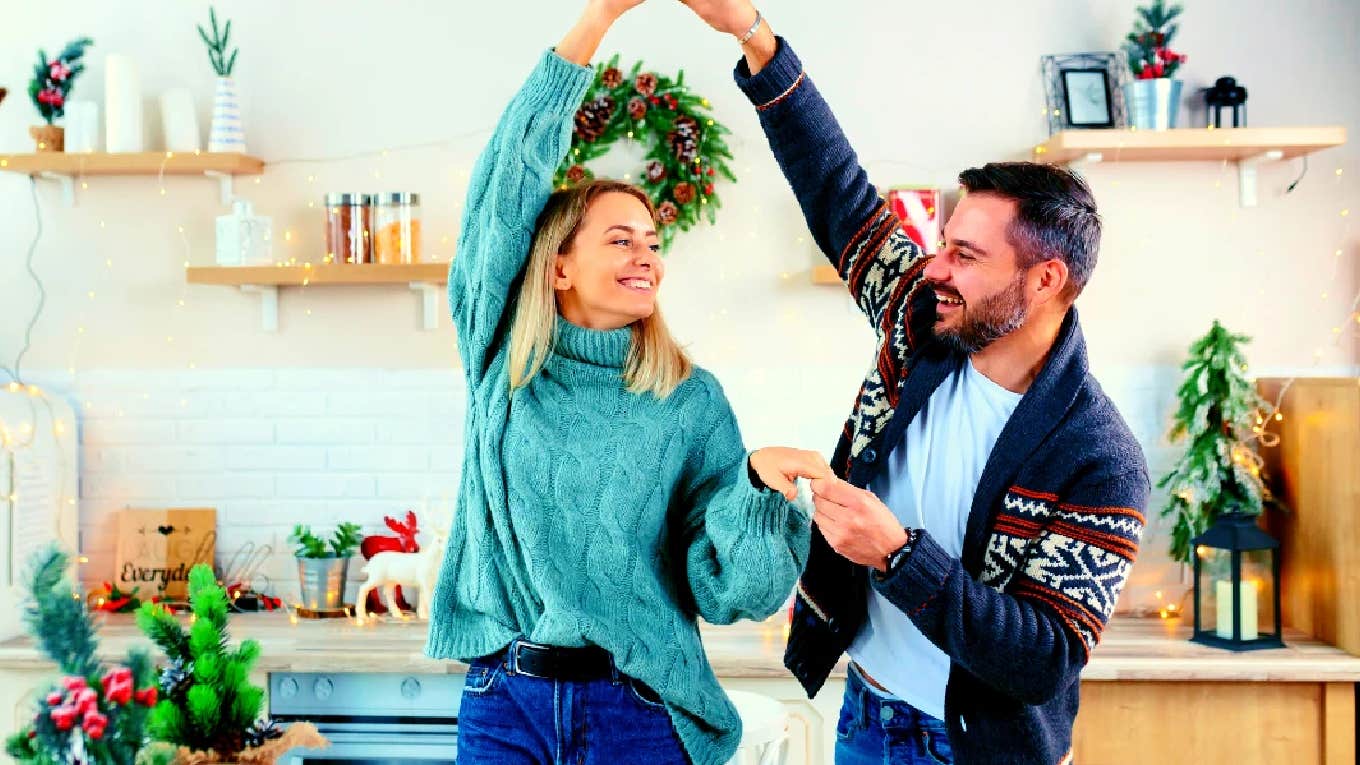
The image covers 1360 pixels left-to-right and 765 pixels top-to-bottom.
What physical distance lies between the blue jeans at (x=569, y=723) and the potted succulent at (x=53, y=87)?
94.3 inches

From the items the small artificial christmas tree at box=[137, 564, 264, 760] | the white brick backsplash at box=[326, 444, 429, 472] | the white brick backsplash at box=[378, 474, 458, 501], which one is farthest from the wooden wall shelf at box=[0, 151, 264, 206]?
the small artificial christmas tree at box=[137, 564, 264, 760]

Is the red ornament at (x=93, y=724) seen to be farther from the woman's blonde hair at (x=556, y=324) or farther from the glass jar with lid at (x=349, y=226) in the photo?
the glass jar with lid at (x=349, y=226)

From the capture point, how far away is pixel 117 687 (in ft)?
3.64

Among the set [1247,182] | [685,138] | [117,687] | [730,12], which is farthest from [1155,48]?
[117,687]

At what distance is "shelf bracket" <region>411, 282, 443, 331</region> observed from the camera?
3465 mm

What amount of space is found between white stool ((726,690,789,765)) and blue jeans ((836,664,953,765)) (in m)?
0.57

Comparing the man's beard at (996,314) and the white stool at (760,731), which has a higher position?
the man's beard at (996,314)

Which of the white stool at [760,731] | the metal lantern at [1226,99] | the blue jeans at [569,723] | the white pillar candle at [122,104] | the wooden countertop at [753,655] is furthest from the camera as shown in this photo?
the white pillar candle at [122,104]

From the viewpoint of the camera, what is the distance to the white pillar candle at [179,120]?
344 centimetres

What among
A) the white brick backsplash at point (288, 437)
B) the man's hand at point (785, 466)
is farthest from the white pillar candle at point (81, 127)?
the man's hand at point (785, 466)

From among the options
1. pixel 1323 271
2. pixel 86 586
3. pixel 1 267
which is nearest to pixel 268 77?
pixel 1 267

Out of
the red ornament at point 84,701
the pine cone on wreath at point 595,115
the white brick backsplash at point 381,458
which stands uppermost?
the pine cone on wreath at point 595,115

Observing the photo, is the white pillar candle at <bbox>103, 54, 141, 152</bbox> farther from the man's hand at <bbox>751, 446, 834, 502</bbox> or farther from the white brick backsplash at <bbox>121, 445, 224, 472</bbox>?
the man's hand at <bbox>751, 446, 834, 502</bbox>

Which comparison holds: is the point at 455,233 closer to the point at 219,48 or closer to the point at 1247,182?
the point at 219,48
